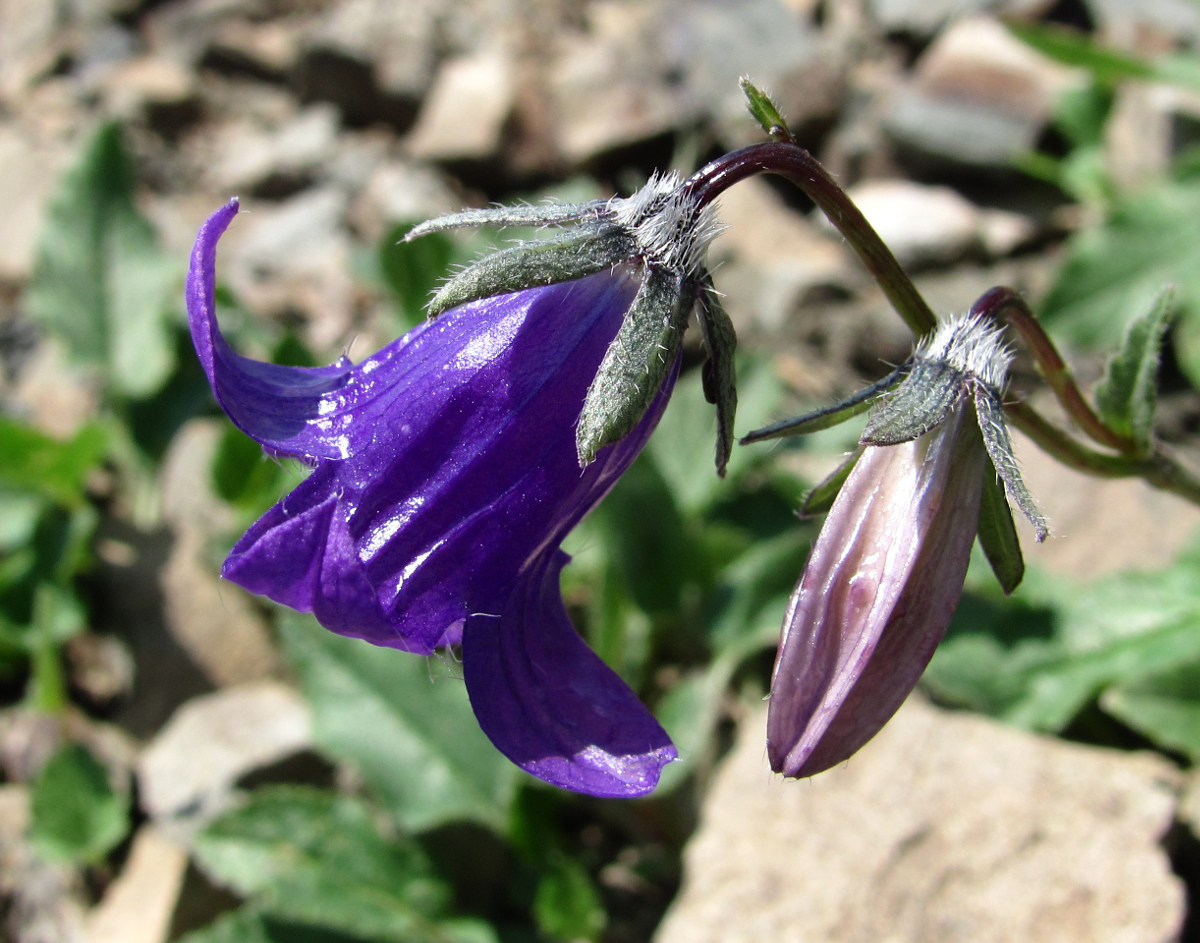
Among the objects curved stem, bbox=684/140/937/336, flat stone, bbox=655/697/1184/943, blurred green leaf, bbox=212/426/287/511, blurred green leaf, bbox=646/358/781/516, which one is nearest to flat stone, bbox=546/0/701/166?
blurred green leaf, bbox=646/358/781/516

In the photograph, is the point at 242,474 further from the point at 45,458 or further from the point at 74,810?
the point at 74,810

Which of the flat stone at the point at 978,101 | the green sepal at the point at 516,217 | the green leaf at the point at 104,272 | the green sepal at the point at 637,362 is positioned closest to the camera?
the green sepal at the point at 637,362

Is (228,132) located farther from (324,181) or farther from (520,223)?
(520,223)

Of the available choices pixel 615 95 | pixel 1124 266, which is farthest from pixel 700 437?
pixel 615 95

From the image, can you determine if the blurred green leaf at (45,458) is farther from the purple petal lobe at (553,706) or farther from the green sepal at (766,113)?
the green sepal at (766,113)

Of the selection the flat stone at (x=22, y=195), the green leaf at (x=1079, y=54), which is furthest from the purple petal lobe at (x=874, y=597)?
the flat stone at (x=22, y=195)
